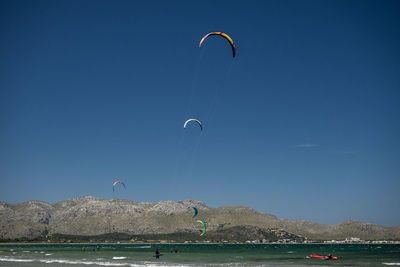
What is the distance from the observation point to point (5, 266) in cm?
5169

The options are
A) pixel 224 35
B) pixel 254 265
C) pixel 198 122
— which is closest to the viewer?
pixel 224 35

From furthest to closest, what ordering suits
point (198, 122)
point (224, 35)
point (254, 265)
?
point (254, 265), point (198, 122), point (224, 35)

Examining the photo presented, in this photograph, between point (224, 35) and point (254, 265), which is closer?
point (224, 35)

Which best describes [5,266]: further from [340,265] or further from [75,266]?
[340,265]

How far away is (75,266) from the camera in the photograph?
169 feet

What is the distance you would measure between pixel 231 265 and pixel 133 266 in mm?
13117

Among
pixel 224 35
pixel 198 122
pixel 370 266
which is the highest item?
pixel 224 35

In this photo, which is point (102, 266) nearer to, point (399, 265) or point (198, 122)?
point (198, 122)

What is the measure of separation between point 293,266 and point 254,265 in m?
5.06

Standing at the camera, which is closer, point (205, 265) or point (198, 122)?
point (198, 122)

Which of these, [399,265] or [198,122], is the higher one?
[198,122]

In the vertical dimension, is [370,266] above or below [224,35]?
below

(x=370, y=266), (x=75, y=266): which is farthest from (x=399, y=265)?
(x=75, y=266)

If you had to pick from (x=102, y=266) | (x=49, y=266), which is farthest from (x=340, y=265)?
(x=49, y=266)
